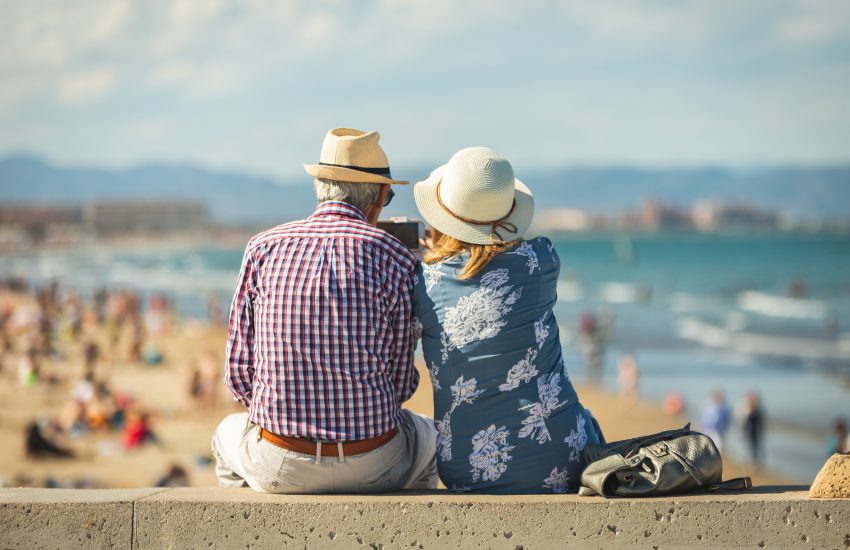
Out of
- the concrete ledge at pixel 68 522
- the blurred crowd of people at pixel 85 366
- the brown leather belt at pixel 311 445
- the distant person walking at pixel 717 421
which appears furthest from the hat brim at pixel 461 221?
the distant person walking at pixel 717 421

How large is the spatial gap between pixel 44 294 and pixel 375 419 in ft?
121

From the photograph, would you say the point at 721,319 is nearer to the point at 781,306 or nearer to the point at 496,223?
the point at 781,306

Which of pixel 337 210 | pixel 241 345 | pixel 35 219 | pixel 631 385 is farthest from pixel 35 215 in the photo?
pixel 337 210

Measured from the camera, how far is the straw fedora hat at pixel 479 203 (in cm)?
273

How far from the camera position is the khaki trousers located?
2.67 m

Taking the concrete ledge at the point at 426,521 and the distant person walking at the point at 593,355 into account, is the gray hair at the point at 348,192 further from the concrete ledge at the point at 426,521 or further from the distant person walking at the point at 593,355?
the distant person walking at the point at 593,355

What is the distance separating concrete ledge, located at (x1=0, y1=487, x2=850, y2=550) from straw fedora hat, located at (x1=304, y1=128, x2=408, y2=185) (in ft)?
3.22

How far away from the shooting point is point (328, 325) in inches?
104

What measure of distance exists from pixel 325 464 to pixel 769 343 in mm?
25847

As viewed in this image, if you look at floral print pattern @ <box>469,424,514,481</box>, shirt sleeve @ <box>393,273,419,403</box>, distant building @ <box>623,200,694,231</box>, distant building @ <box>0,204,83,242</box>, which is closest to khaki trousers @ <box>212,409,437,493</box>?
shirt sleeve @ <box>393,273,419,403</box>

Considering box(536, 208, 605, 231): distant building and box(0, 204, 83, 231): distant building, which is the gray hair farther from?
box(536, 208, 605, 231): distant building

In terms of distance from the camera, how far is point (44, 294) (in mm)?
36344

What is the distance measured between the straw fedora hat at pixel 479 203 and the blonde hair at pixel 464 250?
21mm

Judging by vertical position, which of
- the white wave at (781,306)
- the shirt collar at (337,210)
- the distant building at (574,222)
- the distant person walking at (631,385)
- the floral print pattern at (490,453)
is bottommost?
the white wave at (781,306)
